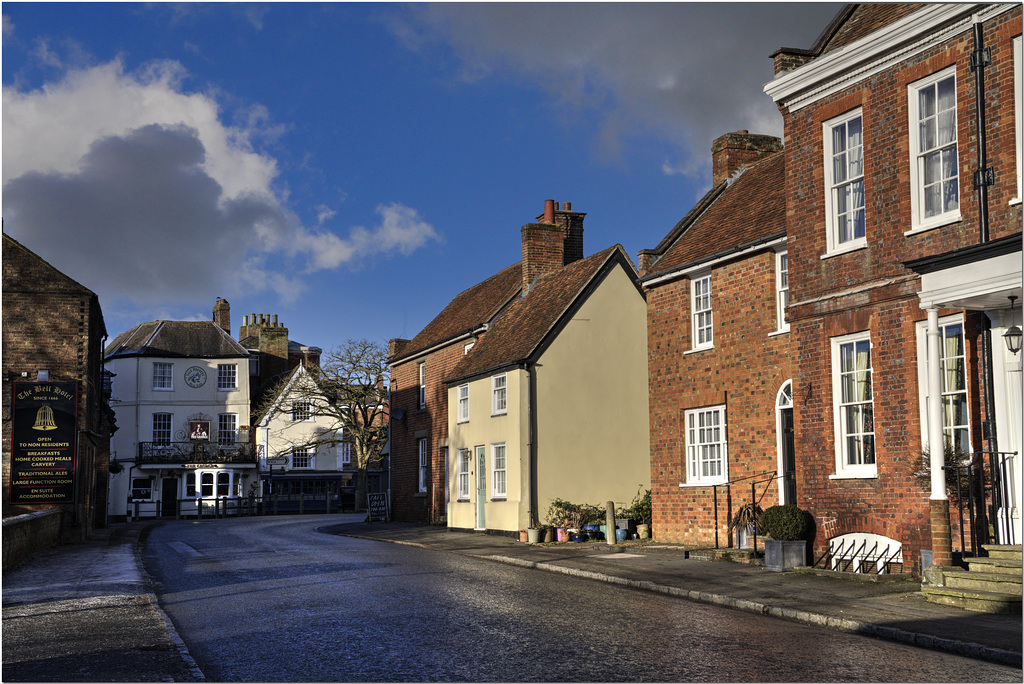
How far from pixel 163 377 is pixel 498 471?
35273 millimetres

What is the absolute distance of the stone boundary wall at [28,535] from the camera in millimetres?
17250

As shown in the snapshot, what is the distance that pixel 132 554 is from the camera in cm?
2128

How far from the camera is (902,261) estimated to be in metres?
14.1

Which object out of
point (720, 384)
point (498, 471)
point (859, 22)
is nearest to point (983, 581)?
point (720, 384)

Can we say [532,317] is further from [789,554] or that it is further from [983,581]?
[983,581]

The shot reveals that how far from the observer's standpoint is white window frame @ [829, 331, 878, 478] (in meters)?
15.0

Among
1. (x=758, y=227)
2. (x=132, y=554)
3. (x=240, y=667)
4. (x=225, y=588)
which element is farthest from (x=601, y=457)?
(x=240, y=667)

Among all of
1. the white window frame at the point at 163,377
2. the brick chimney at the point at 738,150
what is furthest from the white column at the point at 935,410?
the white window frame at the point at 163,377

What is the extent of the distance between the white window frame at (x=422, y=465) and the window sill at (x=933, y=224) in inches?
893

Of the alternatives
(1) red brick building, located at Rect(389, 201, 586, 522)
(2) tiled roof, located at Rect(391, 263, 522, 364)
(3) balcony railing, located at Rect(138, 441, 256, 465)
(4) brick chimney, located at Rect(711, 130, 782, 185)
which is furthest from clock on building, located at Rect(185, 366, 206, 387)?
(4) brick chimney, located at Rect(711, 130, 782, 185)

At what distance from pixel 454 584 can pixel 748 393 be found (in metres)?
7.76

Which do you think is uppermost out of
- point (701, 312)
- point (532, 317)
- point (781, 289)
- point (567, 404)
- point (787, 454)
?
point (532, 317)

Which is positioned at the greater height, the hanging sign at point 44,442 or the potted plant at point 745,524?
the hanging sign at point 44,442

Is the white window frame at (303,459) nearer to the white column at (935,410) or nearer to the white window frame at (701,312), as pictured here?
the white window frame at (701,312)
